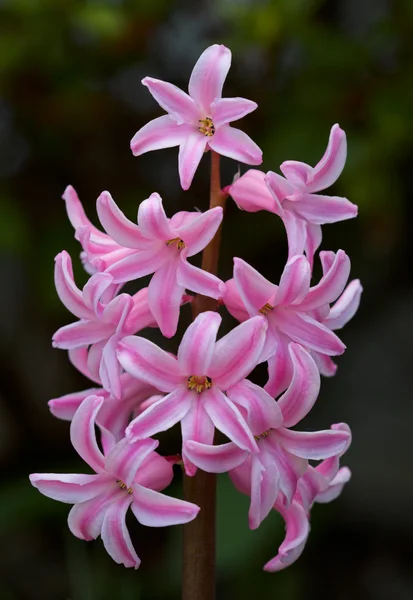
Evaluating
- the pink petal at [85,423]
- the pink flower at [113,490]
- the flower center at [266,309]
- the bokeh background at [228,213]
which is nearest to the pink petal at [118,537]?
the pink flower at [113,490]

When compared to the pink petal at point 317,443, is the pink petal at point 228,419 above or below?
above

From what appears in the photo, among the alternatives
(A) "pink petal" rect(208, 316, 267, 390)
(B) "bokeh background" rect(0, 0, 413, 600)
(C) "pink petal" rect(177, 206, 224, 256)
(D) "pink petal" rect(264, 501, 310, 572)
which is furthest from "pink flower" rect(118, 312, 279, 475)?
(B) "bokeh background" rect(0, 0, 413, 600)

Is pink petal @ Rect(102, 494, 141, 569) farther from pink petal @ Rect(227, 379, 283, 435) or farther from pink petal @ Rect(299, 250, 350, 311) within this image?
pink petal @ Rect(299, 250, 350, 311)

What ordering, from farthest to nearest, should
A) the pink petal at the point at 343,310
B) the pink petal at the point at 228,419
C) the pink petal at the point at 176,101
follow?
the pink petal at the point at 343,310, the pink petal at the point at 176,101, the pink petal at the point at 228,419

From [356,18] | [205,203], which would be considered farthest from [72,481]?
[356,18]

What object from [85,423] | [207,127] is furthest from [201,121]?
[85,423]

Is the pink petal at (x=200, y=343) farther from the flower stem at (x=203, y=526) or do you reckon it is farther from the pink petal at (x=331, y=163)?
the pink petal at (x=331, y=163)

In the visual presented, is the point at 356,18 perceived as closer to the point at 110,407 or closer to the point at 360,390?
the point at 360,390
